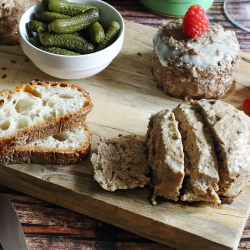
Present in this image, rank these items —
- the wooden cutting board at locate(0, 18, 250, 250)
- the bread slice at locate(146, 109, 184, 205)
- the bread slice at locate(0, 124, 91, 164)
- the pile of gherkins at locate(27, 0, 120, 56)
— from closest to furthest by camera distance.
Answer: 1. the bread slice at locate(146, 109, 184, 205)
2. the wooden cutting board at locate(0, 18, 250, 250)
3. the bread slice at locate(0, 124, 91, 164)
4. the pile of gherkins at locate(27, 0, 120, 56)

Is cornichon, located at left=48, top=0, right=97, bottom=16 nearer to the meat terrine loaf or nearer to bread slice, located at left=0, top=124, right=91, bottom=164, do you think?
the meat terrine loaf

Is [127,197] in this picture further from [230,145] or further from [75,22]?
[75,22]

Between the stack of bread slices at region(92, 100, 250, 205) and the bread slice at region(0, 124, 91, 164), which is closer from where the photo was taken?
the stack of bread slices at region(92, 100, 250, 205)

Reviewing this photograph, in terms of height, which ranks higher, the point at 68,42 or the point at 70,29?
the point at 70,29


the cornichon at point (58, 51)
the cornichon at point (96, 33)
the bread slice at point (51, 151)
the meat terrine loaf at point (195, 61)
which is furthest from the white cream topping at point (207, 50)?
the bread slice at point (51, 151)

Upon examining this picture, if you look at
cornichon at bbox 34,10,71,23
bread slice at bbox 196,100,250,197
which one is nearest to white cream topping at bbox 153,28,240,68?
bread slice at bbox 196,100,250,197

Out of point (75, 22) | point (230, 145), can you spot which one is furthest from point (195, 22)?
point (230, 145)

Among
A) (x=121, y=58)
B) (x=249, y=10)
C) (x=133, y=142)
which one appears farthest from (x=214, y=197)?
(x=249, y=10)
